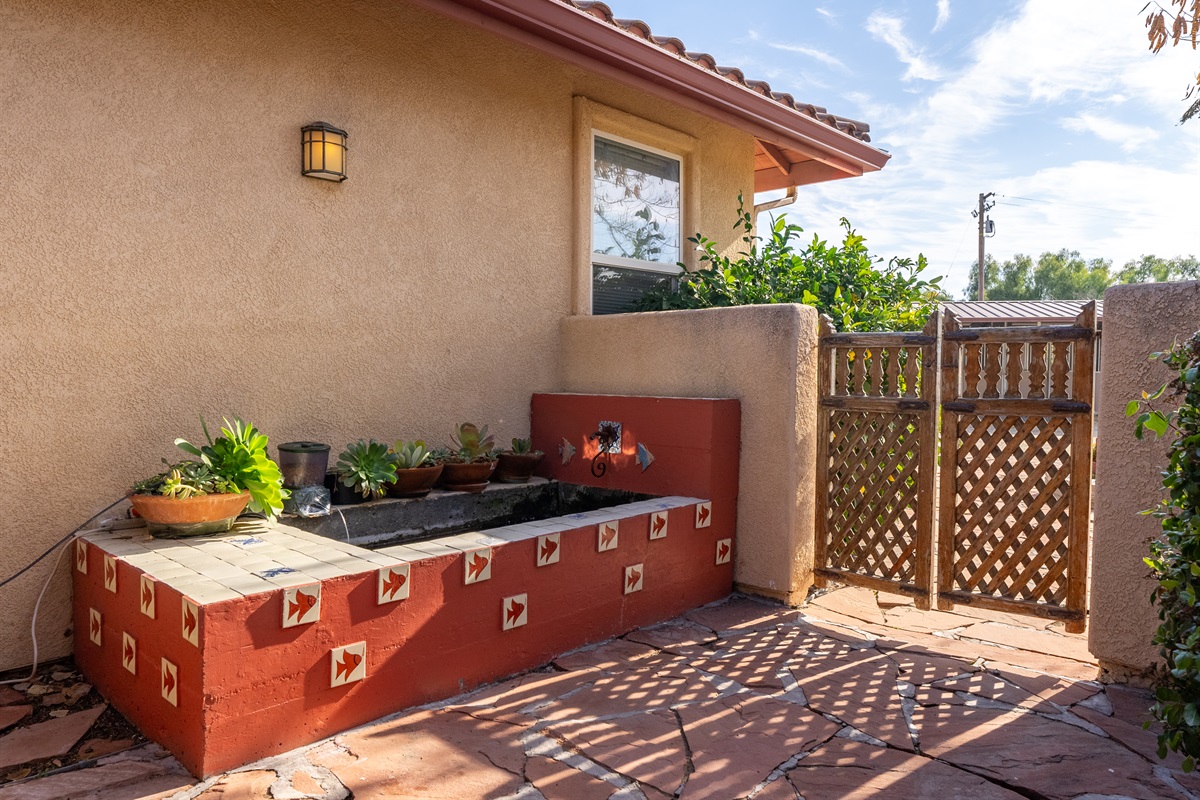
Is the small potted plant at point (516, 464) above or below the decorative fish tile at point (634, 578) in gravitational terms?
above

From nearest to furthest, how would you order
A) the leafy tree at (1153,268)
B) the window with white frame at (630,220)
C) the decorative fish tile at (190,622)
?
1. the decorative fish tile at (190,622)
2. the window with white frame at (630,220)
3. the leafy tree at (1153,268)

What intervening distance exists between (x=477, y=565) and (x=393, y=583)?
412 mm

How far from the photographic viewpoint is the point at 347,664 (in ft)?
9.15

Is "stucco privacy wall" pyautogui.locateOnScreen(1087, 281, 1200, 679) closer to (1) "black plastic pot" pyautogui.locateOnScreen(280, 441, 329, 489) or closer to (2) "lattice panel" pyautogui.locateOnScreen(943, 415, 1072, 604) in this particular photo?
(2) "lattice panel" pyautogui.locateOnScreen(943, 415, 1072, 604)

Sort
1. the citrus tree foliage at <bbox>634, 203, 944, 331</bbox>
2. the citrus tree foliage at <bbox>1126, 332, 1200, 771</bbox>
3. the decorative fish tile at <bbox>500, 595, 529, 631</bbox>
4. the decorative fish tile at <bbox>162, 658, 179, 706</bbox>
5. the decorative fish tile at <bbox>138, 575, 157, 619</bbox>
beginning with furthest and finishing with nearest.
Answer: the citrus tree foliage at <bbox>634, 203, 944, 331</bbox>
the decorative fish tile at <bbox>500, 595, 529, 631</bbox>
the decorative fish tile at <bbox>138, 575, 157, 619</bbox>
the decorative fish tile at <bbox>162, 658, 179, 706</bbox>
the citrus tree foliage at <bbox>1126, 332, 1200, 771</bbox>

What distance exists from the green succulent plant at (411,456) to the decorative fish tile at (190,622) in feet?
6.31

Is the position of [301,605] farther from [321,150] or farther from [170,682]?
[321,150]

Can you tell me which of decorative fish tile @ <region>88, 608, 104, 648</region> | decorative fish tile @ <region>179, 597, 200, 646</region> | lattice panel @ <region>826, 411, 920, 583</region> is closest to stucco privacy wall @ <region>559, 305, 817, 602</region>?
lattice panel @ <region>826, 411, 920, 583</region>

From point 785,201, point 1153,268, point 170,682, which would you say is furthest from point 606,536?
point 1153,268

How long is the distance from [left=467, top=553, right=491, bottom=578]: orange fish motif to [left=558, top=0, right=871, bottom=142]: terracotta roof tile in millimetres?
3200

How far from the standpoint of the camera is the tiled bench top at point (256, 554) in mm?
2648

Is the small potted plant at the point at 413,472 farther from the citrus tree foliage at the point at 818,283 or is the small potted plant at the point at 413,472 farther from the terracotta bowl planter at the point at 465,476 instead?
the citrus tree foliage at the point at 818,283

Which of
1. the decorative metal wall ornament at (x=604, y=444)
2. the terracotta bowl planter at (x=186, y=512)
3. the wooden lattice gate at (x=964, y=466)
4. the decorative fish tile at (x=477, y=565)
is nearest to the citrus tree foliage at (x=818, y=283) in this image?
the wooden lattice gate at (x=964, y=466)

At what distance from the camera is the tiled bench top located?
265cm
